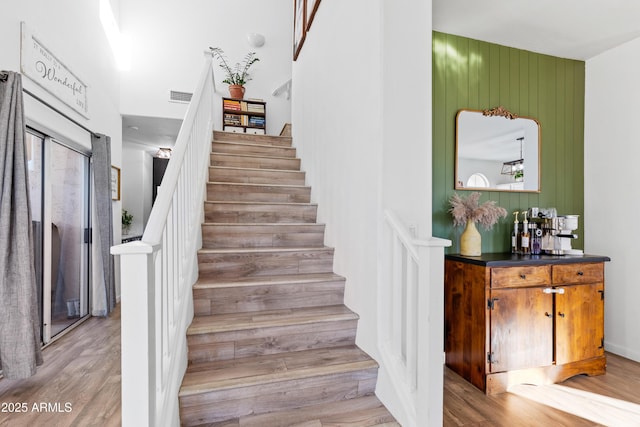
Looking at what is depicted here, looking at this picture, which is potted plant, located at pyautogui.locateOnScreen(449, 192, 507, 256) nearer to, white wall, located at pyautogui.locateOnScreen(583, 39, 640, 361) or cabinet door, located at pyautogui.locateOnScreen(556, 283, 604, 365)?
cabinet door, located at pyautogui.locateOnScreen(556, 283, 604, 365)

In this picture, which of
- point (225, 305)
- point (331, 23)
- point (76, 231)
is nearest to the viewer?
point (225, 305)

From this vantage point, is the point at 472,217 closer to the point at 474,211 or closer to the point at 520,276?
the point at 474,211

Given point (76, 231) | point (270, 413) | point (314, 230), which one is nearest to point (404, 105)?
point (314, 230)

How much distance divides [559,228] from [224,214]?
2.87 m

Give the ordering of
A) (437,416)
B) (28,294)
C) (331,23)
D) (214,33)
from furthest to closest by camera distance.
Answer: (214,33) → (331,23) → (28,294) → (437,416)

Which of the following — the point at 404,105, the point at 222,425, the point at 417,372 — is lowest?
the point at 222,425

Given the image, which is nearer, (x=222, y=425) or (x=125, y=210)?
(x=222, y=425)

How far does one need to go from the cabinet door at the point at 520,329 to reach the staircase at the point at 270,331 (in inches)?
38.6

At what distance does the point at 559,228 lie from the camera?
2639 millimetres

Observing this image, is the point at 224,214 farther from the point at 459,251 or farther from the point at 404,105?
the point at 459,251

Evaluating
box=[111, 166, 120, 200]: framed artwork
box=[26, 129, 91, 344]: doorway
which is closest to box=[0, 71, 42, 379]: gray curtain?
box=[26, 129, 91, 344]: doorway

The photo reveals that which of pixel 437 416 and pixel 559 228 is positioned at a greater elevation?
pixel 559 228

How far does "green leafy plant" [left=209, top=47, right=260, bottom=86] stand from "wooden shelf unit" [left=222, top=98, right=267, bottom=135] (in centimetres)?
34

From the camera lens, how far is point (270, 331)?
1.83m
